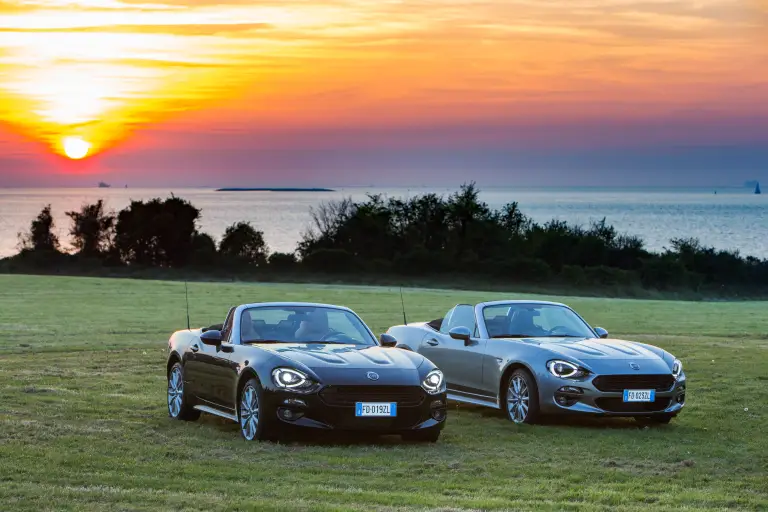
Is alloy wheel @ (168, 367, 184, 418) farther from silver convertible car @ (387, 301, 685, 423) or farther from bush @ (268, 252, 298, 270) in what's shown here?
bush @ (268, 252, 298, 270)

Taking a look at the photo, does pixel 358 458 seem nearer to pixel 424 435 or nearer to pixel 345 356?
pixel 424 435

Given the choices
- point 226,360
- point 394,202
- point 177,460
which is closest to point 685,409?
point 226,360

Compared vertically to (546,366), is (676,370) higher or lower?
lower

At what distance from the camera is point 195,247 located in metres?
84.8

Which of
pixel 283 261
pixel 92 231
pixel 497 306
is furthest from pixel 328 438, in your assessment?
pixel 92 231

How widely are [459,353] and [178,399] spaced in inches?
139

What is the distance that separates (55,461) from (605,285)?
2483 inches

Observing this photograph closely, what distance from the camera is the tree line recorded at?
250 feet

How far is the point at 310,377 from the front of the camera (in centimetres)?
1268

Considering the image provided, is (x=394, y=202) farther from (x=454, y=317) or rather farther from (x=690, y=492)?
(x=690, y=492)

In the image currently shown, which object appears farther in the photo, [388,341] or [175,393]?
[175,393]

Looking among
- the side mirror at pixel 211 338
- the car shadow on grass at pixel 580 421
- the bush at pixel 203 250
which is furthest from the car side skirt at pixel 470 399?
the bush at pixel 203 250

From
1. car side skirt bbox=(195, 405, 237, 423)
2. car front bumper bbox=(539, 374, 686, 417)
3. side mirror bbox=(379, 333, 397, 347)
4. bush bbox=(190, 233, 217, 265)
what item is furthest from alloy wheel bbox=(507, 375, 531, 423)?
bush bbox=(190, 233, 217, 265)

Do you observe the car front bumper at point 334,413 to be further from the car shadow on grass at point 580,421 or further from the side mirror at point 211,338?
the car shadow on grass at point 580,421
